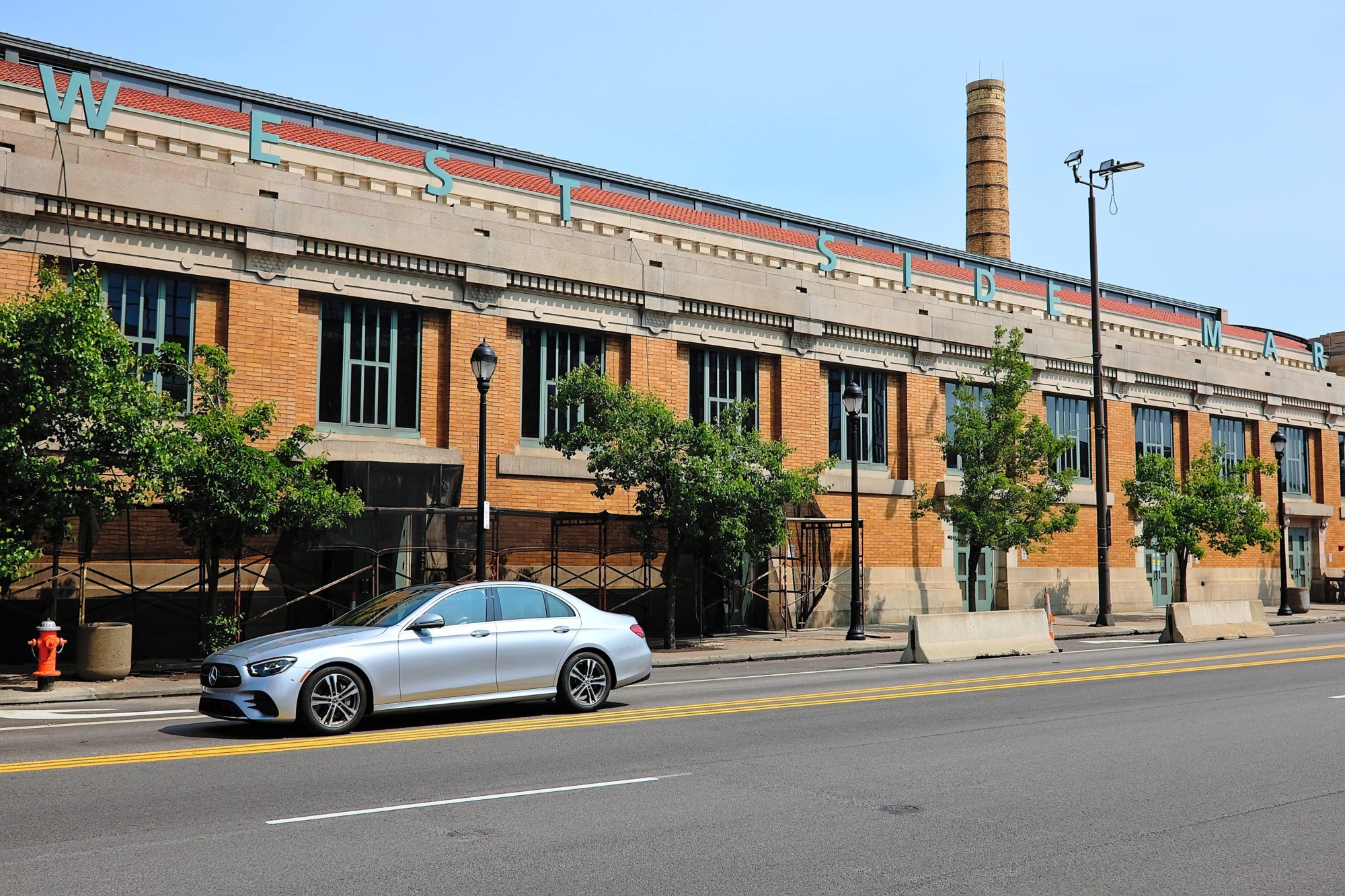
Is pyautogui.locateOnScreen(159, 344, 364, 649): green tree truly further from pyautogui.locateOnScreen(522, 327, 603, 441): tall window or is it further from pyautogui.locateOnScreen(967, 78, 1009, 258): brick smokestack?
pyautogui.locateOnScreen(967, 78, 1009, 258): brick smokestack

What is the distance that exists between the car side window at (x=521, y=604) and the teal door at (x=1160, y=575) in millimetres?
30082

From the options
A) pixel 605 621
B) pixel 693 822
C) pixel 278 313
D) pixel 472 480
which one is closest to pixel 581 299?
pixel 472 480

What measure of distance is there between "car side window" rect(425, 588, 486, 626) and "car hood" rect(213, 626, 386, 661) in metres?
0.69

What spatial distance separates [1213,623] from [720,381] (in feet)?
41.4

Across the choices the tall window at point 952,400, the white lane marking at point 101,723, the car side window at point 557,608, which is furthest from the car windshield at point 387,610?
the tall window at point 952,400

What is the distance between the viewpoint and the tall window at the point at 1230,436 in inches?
1598

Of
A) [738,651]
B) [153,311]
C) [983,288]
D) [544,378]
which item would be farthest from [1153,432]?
[153,311]

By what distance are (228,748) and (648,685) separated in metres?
7.12

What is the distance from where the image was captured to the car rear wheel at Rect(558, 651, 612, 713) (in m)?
12.6

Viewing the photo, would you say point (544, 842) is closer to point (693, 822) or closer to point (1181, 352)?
point (693, 822)

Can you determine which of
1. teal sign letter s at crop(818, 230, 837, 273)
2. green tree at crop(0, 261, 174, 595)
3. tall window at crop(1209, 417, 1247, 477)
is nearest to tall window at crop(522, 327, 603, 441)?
teal sign letter s at crop(818, 230, 837, 273)

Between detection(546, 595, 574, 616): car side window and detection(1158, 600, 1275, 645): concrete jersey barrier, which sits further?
detection(1158, 600, 1275, 645): concrete jersey barrier

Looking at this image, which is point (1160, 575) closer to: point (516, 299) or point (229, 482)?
point (516, 299)

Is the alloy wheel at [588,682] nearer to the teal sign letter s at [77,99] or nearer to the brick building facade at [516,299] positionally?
the brick building facade at [516,299]
